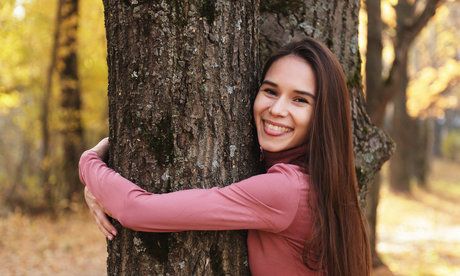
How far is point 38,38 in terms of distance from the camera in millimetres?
11625

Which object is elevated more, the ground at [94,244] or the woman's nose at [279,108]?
the woman's nose at [279,108]

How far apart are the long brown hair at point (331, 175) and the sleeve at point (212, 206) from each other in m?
0.16

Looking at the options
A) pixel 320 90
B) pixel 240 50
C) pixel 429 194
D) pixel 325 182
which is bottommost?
pixel 429 194

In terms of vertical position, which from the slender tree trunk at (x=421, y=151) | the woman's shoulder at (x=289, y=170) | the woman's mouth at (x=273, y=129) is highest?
the woman's mouth at (x=273, y=129)

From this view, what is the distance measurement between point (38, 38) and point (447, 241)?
9.49m

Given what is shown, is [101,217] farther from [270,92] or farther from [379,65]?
[379,65]

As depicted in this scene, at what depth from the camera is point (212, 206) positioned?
2148mm

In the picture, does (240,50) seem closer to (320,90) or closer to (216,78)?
(216,78)

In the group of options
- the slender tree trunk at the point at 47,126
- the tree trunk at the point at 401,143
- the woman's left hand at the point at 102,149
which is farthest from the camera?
the tree trunk at the point at 401,143

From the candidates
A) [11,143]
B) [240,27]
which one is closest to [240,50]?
[240,27]

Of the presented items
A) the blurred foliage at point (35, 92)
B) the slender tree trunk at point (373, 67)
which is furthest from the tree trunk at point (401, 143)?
the slender tree trunk at point (373, 67)

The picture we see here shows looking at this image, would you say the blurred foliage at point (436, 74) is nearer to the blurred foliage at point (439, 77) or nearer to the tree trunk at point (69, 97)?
the blurred foliage at point (439, 77)

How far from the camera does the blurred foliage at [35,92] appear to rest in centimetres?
1120

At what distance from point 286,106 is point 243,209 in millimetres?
501
